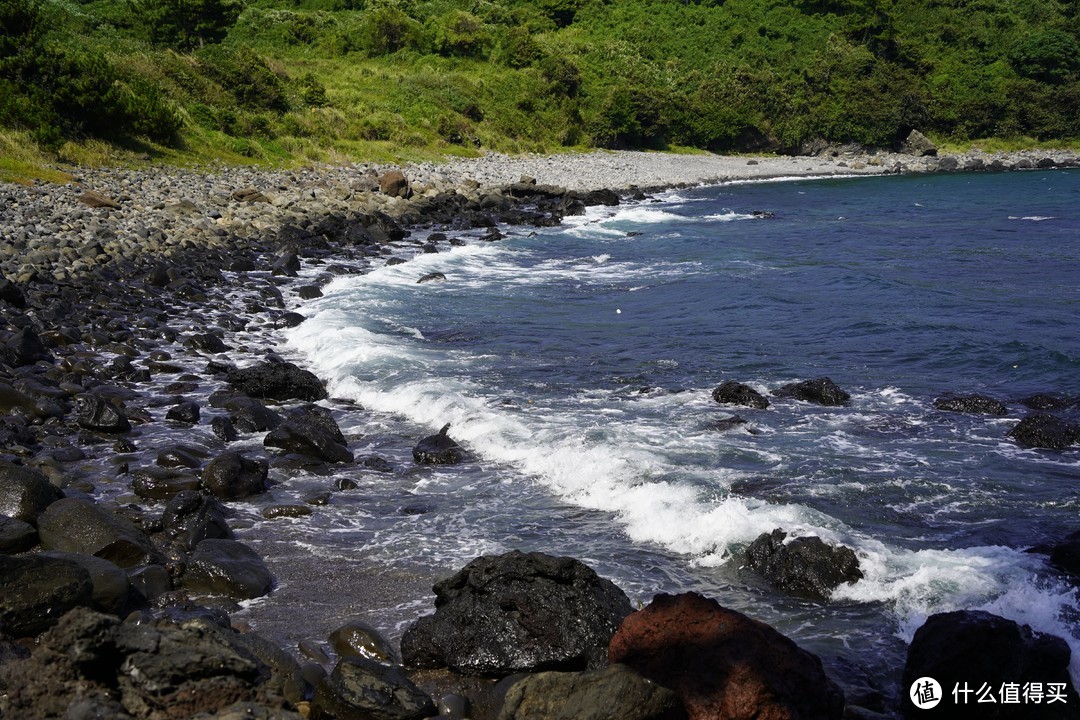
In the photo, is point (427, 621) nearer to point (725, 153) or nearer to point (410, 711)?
point (410, 711)

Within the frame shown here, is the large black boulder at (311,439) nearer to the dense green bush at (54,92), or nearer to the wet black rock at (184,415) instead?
the wet black rock at (184,415)

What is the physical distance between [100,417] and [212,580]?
467 centimetres

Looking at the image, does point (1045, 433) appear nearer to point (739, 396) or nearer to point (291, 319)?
point (739, 396)

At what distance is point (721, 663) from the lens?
5.38 metres

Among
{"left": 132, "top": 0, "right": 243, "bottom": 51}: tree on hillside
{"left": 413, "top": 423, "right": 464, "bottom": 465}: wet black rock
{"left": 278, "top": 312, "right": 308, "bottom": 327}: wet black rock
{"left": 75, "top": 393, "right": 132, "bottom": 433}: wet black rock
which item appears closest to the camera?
{"left": 413, "top": 423, "right": 464, "bottom": 465}: wet black rock

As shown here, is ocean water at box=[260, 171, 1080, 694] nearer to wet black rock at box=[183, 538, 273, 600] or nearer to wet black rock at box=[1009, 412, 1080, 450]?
wet black rock at box=[1009, 412, 1080, 450]

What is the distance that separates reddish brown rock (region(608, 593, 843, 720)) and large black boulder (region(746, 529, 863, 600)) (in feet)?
6.15

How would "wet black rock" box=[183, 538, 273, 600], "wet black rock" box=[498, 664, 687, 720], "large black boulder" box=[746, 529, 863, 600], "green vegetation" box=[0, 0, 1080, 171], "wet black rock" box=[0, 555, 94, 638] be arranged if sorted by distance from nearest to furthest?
"wet black rock" box=[498, 664, 687, 720] → "wet black rock" box=[0, 555, 94, 638] → "wet black rock" box=[183, 538, 273, 600] → "large black boulder" box=[746, 529, 863, 600] → "green vegetation" box=[0, 0, 1080, 171]

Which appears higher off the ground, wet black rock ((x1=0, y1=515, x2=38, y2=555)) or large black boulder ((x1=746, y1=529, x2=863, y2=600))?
wet black rock ((x1=0, y1=515, x2=38, y2=555))

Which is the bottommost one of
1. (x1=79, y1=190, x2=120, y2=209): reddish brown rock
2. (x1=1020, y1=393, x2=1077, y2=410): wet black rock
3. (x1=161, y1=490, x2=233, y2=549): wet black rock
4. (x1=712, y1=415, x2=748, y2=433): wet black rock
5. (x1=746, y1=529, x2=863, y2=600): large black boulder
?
(x1=1020, y1=393, x2=1077, y2=410): wet black rock

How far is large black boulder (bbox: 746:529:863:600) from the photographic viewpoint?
777 cm

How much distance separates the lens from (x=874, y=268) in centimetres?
2598

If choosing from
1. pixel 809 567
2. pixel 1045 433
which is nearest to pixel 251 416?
pixel 809 567

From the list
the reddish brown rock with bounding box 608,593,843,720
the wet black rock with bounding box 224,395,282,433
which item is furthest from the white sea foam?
the reddish brown rock with bounding box 608,593,843,720
